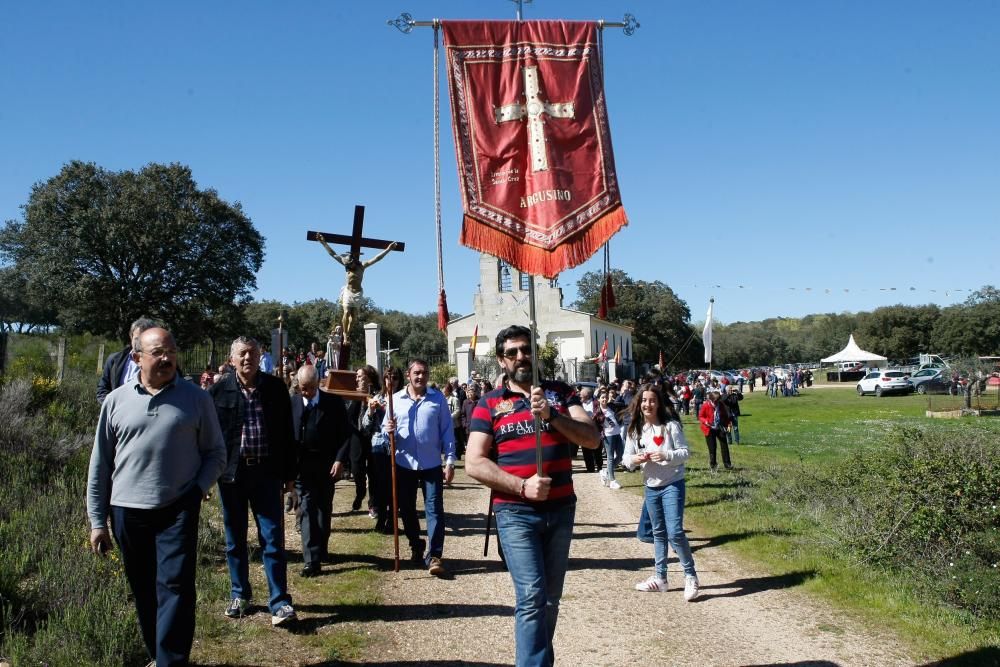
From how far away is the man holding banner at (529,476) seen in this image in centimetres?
402

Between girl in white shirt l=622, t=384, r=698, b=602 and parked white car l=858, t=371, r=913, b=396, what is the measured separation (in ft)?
148

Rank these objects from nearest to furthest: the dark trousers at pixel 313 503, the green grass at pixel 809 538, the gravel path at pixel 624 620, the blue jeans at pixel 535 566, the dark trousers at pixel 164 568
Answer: the blue jeans at pixel 535 566 < the dark trousers at pixel 164 568 < the gravel path at pixel 624 620 < the green grass at pixel 809 538 < the dark trousers at pixel 313 503

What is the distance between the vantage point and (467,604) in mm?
6520

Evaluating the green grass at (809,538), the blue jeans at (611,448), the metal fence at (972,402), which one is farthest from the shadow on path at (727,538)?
the metal fence at (972,402)

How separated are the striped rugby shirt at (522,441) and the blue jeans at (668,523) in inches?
113

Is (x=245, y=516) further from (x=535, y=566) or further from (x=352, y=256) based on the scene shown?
(x=352, y=256)

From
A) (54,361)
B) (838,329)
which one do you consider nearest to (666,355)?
(838,329)

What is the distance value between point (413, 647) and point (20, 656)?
7.83 ft

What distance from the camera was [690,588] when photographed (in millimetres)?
6770

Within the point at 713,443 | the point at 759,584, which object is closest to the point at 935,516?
the point at 759,584

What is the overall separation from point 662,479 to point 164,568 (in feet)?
14.1

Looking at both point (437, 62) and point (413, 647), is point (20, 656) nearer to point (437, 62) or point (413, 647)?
point (413, 647)

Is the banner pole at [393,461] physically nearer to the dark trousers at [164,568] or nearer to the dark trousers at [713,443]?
the dark trousers at [164,568]

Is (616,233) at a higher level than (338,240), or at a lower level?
Answer: lower
